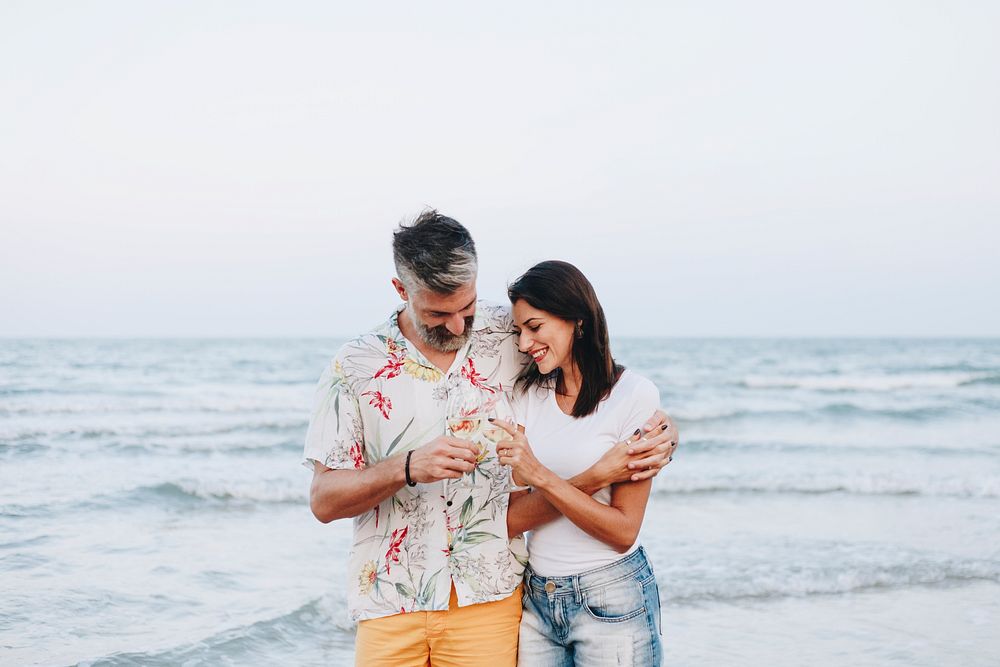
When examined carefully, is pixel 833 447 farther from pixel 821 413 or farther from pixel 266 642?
pixel 266 642

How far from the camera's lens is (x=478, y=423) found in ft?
8.49

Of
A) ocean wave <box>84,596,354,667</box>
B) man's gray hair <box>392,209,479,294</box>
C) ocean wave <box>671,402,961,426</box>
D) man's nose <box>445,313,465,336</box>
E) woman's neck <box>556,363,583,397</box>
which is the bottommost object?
ocean wave <box>671,402,961,426</box>

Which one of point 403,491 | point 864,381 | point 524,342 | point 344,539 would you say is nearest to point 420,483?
point 403,491

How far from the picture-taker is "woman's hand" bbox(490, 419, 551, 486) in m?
2.54

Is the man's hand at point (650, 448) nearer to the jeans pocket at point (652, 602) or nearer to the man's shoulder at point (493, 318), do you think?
the jeans pocket at point (652, 602)

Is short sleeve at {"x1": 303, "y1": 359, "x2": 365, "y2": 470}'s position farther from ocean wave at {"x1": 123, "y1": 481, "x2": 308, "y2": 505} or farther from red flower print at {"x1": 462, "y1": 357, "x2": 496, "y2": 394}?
ocean wave at {"x1": 123, "y1": 481, "x2": 308, "y2": 505}

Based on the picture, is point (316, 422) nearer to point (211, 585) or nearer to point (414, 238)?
point (414, 238)

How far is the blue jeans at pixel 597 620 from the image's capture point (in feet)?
9.26

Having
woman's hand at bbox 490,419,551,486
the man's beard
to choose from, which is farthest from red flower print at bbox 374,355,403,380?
woman's hand at bbox 490,419,551,486

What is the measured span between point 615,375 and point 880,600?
478 cm

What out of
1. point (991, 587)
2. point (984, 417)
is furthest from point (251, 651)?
point (984, 417)

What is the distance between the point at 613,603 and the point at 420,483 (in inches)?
29.9

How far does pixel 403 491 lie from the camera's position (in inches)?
108

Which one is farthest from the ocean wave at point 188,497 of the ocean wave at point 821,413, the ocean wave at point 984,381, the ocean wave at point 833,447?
the ocean wave at point 984,381
